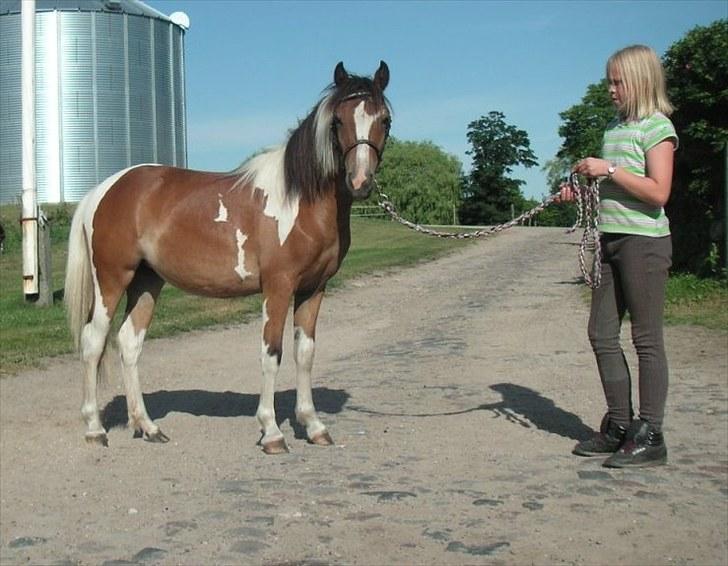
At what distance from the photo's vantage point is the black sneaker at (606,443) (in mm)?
5893

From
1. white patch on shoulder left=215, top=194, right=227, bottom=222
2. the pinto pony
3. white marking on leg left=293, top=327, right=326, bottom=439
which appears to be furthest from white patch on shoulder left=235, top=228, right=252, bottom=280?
white marking on leg left=293, top=327, right=326, bottom=439

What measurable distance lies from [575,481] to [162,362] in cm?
646

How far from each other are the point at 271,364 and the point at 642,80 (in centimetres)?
→ 301

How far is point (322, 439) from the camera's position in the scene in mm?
6586

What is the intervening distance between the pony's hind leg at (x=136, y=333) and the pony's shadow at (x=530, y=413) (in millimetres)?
1738

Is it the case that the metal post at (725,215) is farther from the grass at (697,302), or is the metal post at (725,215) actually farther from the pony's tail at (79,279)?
the pony's tail at (79,279)

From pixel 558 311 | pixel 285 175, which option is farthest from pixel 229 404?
pixel 558 311

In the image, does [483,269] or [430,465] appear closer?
[430,465]

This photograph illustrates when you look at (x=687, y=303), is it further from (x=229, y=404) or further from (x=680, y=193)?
(x=229, y=404)

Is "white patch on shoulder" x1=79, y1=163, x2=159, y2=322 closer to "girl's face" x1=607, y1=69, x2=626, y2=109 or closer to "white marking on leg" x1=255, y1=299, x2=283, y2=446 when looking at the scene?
"white marking on leg" x1=255, y1=299, x2=283, y2=446

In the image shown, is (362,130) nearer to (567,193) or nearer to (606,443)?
(567,193)

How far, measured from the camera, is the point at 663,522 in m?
4.69

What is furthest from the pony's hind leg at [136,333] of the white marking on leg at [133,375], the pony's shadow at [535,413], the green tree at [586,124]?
the green tree at [586,124]

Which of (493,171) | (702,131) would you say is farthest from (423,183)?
(702,131)
